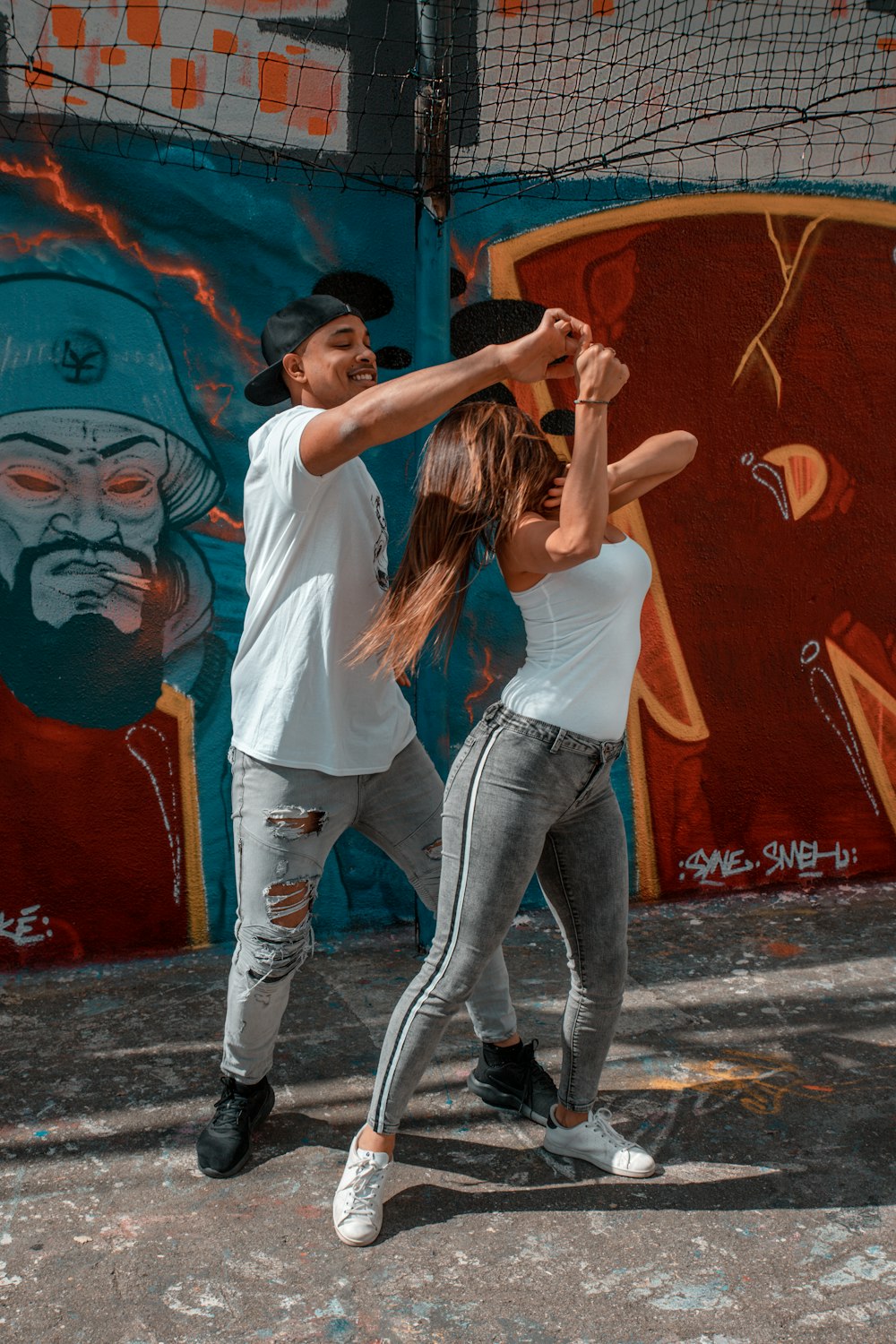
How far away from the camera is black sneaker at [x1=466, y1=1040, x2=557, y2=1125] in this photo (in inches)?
118

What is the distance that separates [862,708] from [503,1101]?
238 centimetres

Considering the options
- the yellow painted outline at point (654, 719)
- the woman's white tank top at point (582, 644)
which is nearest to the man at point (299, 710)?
the woman's white tank top at point (582, 644)

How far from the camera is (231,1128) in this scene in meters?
2.79

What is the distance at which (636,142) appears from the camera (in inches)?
165

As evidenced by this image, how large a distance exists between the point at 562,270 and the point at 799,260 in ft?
2.99

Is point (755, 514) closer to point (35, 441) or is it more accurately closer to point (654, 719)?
point (654, 719)

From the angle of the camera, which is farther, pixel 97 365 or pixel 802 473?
pixel 802 473

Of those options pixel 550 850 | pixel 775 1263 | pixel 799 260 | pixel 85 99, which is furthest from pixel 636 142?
pixel 775 1263

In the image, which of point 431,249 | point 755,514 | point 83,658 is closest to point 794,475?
point 755,514

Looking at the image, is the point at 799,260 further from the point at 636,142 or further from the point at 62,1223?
the point at 62,1223

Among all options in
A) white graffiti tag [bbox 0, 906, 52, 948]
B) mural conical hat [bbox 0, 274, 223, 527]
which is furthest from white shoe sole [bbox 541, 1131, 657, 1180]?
mural conical hat [bbox 0, 274, 223, 527]

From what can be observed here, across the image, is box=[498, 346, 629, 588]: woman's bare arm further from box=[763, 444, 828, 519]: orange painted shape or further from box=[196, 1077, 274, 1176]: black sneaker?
box=[763, 444, 828, 519]: orange painted shape

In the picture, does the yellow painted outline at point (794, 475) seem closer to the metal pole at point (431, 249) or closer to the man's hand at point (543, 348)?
the metal pole at point (431, 249)

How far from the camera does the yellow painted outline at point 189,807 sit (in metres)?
3.98
